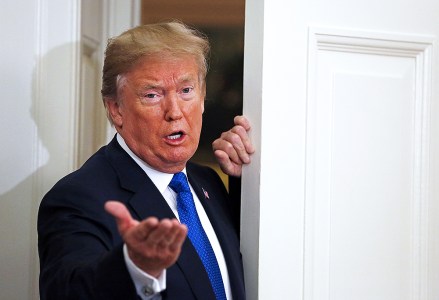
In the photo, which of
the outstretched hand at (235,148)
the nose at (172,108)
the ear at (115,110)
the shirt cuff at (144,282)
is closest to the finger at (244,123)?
the outstretched hand at (235,148)

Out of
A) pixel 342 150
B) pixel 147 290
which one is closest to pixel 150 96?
pixel 342 150

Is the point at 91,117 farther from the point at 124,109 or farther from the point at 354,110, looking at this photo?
the point at 354,110

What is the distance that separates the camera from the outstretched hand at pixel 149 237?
1091 mm

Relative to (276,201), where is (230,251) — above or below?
below

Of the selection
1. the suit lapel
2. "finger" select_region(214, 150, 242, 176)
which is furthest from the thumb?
"finger" select_region(214, 150, 242, 176)

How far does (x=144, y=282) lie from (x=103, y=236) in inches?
12.2

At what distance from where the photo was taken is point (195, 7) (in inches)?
138

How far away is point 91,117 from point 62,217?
1177 millimetres

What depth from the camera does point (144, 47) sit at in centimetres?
167

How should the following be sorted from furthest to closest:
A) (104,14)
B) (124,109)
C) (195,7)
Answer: (195,7)
(104,14)
(124,109)

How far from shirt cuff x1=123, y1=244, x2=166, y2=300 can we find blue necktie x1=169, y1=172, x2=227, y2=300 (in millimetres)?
437

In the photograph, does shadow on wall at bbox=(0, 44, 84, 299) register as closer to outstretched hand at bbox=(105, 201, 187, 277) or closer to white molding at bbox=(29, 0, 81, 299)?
white molding at bbox=(29, 0, 81, 299)

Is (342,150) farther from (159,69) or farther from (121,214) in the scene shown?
(121,214)

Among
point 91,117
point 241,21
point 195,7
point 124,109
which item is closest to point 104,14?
point 91,117
